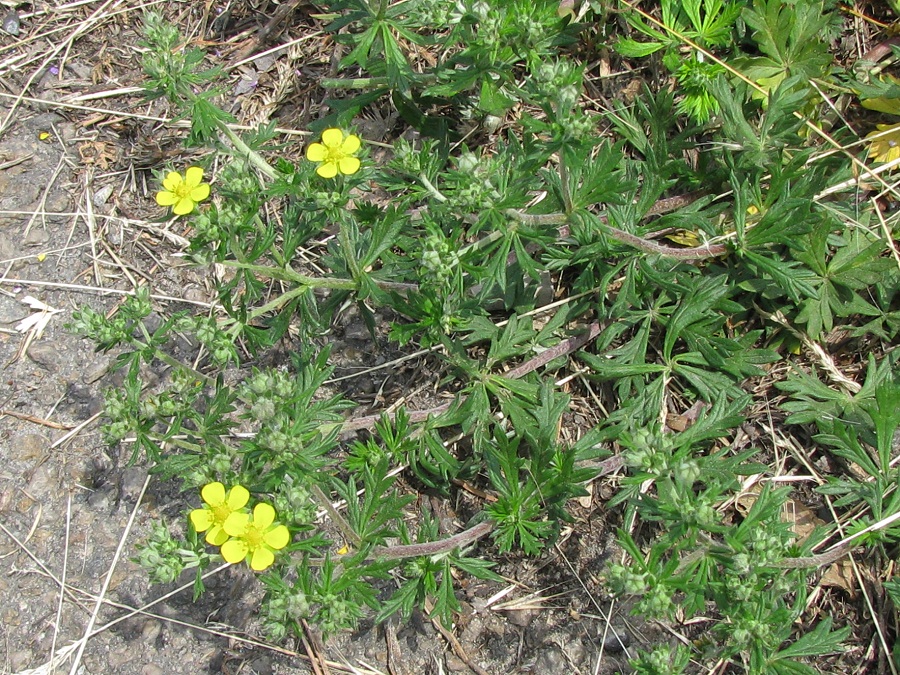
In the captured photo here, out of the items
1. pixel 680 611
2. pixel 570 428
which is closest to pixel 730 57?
pixel 570 428

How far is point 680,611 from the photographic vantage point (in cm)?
423

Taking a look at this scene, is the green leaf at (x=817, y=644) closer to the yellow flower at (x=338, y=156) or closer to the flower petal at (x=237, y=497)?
the flower petal at (x=237, y=497)

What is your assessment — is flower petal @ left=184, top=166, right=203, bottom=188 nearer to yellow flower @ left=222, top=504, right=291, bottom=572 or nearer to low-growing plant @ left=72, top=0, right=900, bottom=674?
low-growing plant @ left=72, top=0, right=900, bottom=674

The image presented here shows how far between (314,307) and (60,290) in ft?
6.58

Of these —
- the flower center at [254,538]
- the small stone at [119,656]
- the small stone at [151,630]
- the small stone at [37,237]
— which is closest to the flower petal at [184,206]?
the flower center at [254,538]

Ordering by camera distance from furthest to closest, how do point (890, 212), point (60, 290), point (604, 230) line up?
point (60, 290) < point (890, 212) < point (604, 230)

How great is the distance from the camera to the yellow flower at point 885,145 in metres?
4.85

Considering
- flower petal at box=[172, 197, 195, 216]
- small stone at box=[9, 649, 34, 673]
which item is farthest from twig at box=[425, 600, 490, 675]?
flower petal at box=[172, 197, 195, 216]

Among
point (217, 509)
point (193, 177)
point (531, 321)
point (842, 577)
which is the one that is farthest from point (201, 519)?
point (842, 577)

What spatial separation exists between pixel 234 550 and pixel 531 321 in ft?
7.03

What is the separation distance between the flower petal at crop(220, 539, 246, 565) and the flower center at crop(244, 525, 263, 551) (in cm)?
3

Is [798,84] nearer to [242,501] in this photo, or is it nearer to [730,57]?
[730,57]

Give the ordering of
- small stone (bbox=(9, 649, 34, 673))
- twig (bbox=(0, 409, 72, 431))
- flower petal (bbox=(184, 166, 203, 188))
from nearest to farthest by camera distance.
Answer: flower petal (bbox=(184, 166, 203, 188)) < small stone (bbox=(9, 649, 34, 673)) < twig (bbox=(0, 409, 72, 431))

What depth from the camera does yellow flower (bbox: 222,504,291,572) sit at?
3324 mm
